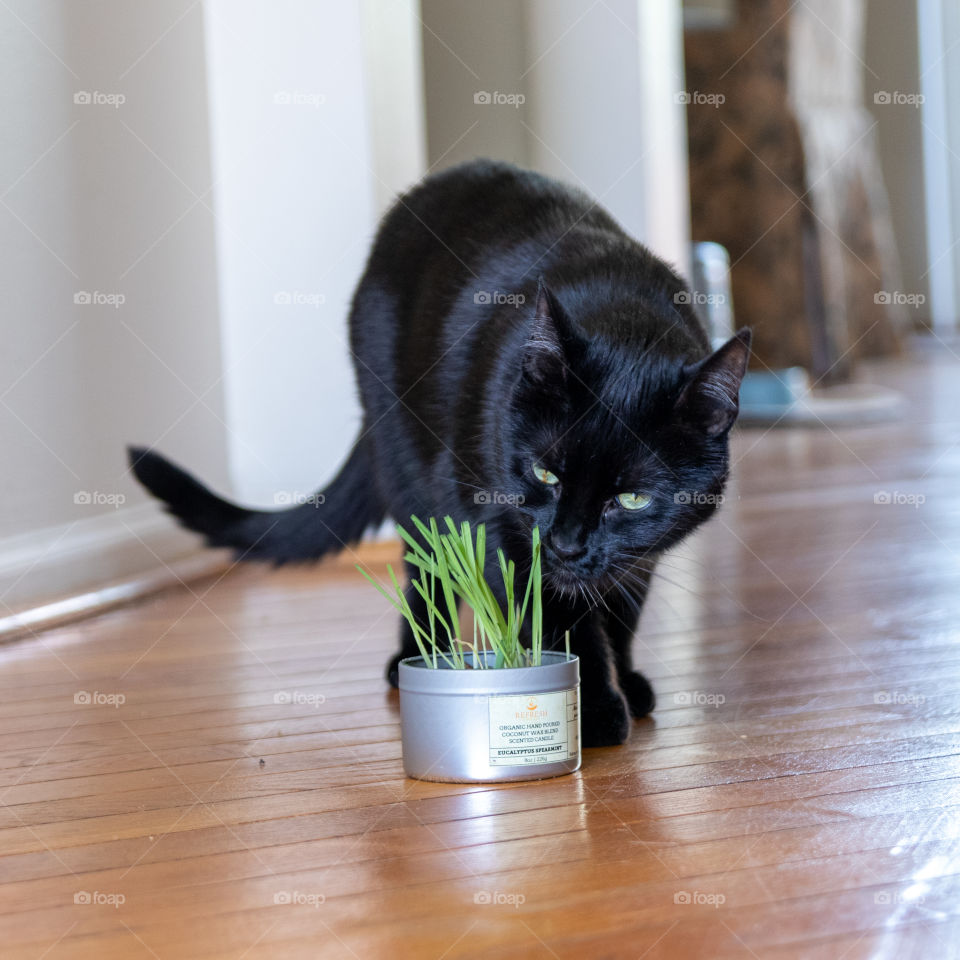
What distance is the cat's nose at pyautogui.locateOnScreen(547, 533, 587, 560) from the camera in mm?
1324

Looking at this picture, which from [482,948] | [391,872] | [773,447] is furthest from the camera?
[773,447]

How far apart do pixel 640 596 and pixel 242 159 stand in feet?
5.74

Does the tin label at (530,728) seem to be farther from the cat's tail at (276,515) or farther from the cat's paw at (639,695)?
the cat's tail at (276,515)

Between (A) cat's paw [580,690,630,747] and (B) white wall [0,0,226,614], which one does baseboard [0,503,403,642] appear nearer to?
(B) white wall [0,0,226,614]

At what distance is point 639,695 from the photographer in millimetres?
1583

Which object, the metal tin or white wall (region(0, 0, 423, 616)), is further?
white wall (region(0, 0, 423, 616))

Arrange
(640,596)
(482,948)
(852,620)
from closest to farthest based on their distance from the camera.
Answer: (482,948) < (640,596) < (852,620)

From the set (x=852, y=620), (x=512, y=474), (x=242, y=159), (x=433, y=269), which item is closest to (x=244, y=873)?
(x=512, y=474)

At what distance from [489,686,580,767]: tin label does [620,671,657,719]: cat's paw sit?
276mm

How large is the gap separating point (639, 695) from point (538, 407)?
45cm

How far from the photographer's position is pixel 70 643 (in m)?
2.11

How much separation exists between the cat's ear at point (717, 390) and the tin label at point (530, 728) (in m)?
0.36

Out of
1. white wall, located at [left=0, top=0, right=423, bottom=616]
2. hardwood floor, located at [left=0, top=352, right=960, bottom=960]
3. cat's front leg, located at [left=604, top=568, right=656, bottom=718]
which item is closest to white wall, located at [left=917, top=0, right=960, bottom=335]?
white wall, located at [left=0, top=0, right=423, bottom=616]

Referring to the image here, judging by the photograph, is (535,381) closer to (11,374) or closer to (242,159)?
(11,374)
